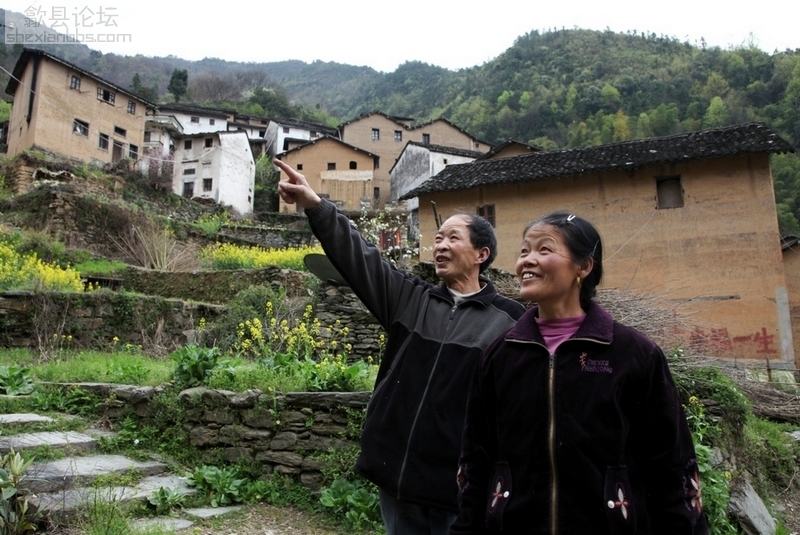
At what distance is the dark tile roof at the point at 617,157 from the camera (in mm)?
15203

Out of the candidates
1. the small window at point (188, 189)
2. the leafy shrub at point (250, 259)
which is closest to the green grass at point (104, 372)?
the leafy shrub at point (250, 259)

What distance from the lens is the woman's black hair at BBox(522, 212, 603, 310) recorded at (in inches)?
72.6

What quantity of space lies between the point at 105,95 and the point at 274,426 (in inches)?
1284

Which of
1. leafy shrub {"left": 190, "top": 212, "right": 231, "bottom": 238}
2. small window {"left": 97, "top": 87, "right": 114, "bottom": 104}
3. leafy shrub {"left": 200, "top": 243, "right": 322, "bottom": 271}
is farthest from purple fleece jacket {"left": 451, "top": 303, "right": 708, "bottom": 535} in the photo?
small window {"left": 97, "top": 87, "right": 114, "bottom": 104}

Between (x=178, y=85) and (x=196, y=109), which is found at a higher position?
(x=178, y=85)

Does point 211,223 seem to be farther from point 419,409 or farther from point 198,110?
A: point 198,110

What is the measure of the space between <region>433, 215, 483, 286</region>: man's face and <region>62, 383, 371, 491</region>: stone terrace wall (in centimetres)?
233

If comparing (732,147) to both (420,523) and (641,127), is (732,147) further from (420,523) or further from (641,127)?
(641,127)

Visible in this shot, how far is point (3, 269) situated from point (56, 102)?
69.4 feet

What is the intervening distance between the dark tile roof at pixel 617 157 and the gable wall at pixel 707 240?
44 cm

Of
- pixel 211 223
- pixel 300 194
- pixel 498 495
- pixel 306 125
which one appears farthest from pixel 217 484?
pixel 306 125

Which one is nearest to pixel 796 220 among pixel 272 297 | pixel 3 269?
pixel 272 297

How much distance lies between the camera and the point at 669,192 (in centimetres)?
1612

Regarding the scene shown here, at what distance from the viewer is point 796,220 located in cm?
2709
